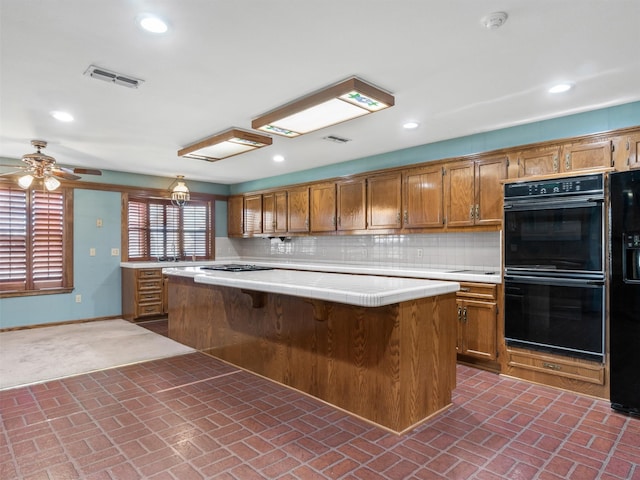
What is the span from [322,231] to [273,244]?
1.67 meters

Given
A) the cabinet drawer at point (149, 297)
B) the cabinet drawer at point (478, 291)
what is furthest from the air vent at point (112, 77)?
the cabinet drawer at point (149, 297)

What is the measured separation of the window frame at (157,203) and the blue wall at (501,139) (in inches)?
96.2

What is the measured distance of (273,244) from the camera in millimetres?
7195

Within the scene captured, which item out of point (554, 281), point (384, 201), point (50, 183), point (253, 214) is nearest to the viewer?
point (554, 281)

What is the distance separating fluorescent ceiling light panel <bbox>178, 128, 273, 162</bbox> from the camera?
3970 mm

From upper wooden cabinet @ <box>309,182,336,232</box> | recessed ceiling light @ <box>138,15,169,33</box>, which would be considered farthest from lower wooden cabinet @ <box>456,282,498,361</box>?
recessed ceiling light @ <box>138,15,169,33</box>

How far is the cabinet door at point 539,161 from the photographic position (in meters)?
3.55

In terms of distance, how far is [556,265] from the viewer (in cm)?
325

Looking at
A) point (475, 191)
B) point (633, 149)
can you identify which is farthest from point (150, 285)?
point (633, 149)

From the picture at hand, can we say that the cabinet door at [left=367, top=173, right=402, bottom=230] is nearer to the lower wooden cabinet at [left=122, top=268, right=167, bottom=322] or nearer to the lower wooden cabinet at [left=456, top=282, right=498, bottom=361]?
the lower wooden cabinet at [left=456, top=282, right=498, bottom=361]

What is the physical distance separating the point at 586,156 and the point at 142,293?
19.6ft

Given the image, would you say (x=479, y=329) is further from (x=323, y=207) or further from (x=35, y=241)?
(x=35, y=241)

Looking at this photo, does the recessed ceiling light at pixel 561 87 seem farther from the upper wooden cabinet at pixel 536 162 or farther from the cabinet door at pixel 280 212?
the cabinet door at pixel 280 212

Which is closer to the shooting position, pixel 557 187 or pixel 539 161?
pixel 557 187
